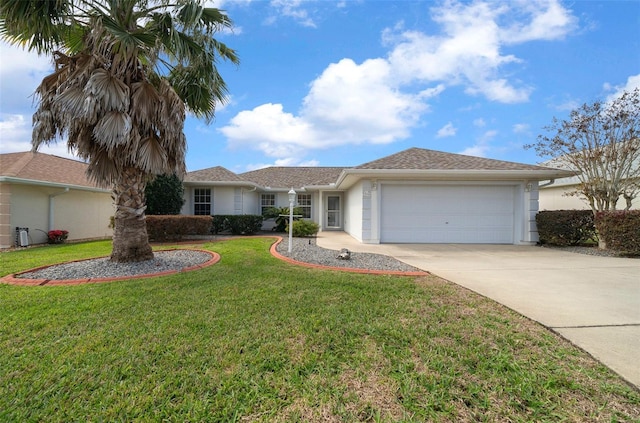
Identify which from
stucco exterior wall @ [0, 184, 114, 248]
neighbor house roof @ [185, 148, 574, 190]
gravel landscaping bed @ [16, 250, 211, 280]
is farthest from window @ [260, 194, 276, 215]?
gravel landscaping bed @ [16, 250, 211, 280]

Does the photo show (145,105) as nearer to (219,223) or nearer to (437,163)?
(219,223)

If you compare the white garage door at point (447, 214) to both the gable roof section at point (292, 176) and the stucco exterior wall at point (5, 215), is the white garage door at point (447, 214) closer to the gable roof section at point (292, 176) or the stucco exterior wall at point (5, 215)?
the gable roof section at point (292, 176)

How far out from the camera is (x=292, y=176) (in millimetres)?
19750

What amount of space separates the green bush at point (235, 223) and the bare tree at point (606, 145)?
14.1m

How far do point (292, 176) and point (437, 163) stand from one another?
11108 mm

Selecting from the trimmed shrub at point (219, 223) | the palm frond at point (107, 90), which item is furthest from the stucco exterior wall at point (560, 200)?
the palm frond at point (107, 90)

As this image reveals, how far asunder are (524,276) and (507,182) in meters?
6.77

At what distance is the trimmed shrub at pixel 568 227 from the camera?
10.2 m

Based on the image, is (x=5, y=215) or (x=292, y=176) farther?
(x=292, y=176)

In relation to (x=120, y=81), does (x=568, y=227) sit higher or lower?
lower

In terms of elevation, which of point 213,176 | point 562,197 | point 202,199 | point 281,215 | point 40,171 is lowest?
point 281,215

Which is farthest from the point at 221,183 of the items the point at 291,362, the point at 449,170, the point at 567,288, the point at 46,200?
the point at 567,288

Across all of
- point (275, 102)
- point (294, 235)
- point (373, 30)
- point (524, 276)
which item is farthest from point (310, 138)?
point (524, 276)

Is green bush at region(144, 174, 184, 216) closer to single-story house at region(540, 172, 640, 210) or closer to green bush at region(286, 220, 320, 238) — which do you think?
green bush at region(286, 220, 320, 238)
